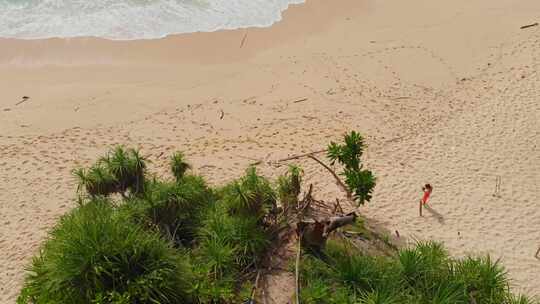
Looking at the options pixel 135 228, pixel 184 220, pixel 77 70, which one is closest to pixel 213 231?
pixel 184 220

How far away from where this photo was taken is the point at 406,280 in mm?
7531

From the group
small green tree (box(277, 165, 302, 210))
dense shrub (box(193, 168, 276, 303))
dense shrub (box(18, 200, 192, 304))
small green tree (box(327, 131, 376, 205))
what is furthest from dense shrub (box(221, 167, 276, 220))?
dense shrub (box(18, 200, 192, 304))

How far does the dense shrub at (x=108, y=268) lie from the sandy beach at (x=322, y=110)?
6.34 ft

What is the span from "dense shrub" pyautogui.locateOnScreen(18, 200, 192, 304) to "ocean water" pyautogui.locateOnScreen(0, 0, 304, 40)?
45.7 ft

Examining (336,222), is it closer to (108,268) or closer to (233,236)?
(233,236)

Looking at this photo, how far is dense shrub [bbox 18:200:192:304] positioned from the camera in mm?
6219

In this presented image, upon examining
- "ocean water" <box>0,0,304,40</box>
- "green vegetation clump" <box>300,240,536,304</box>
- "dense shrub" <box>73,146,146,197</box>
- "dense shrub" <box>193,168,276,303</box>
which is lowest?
"green vegetation clump" <box>300,240,536,304</box>

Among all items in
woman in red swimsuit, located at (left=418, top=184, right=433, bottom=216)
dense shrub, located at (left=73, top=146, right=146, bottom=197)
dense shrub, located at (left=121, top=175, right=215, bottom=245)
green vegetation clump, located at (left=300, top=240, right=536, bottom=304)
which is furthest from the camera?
woman in red swimsuit, located at (left=418, top=184, right=433, bottom=216)

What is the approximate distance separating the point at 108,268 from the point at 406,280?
4149 mm

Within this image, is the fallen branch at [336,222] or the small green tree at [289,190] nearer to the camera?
the fallen branch at [336,222]

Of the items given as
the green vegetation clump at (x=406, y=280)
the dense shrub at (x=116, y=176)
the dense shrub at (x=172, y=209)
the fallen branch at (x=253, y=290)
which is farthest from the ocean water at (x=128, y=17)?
the green vegetation clump at (x=406, y=280)

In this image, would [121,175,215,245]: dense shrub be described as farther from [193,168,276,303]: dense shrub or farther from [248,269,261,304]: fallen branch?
[248,269,261,304]: fallen branch

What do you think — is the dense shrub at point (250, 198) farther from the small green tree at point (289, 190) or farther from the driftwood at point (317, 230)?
the driftwood at point (317, 230)

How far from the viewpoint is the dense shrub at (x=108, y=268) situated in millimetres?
6219
